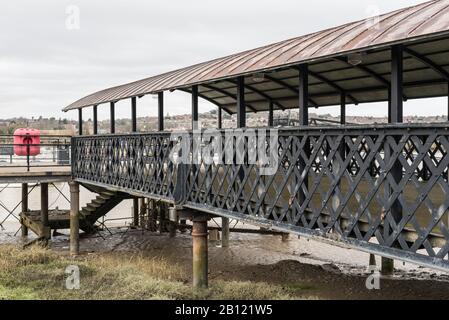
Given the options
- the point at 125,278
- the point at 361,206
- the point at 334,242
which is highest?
the point at 361,206

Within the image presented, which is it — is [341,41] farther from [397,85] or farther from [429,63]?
[429,63]

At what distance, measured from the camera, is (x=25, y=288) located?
11.2 m

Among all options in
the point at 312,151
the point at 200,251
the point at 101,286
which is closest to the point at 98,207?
the point at 200,251

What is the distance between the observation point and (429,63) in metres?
10.5

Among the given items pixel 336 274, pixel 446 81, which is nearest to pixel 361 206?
pixel 446 81

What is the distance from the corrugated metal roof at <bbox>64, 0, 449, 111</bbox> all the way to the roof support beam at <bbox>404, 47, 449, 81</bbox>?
3.99 ft

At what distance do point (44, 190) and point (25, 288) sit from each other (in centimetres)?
1197

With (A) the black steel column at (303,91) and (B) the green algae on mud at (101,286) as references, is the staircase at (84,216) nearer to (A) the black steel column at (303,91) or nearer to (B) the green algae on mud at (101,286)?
(B) the green algae on mud at (101,286)

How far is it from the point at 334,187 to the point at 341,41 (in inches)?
91.9

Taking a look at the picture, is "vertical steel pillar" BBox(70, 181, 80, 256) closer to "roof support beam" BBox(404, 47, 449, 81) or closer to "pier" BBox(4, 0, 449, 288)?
"pier" BBox(4, 0, 449, 288)

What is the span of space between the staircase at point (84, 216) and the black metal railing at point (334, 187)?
7.00 meters

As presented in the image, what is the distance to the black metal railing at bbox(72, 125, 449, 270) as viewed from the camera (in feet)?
22.1

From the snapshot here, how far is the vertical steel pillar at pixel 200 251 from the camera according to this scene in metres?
12.8
